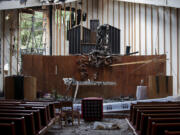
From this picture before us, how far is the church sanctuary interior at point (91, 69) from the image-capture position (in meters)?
4.38

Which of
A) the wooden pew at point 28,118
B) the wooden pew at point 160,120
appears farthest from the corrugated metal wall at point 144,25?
the wooden pew at point 28,118

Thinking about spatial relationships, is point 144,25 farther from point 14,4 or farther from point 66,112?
point 66,112

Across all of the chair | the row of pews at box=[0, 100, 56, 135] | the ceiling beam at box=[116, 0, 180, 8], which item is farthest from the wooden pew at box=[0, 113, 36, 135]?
the ceiling beam at box=[116, 0, 180, 8]

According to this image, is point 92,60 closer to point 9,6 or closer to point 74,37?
point 74,37

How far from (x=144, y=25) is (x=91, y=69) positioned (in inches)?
194

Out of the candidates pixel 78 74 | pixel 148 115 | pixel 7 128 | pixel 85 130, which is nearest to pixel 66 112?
pixel 85 130

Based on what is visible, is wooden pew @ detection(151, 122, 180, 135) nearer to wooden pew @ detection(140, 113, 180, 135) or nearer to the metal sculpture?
wooden pew @ detection(140, 113, 180, 135)

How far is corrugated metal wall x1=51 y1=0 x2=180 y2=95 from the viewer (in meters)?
12.8

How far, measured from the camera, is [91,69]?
10.8 metres

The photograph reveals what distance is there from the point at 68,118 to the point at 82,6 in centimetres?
1033

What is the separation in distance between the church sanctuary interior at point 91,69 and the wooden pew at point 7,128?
0.03ft

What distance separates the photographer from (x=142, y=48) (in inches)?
552

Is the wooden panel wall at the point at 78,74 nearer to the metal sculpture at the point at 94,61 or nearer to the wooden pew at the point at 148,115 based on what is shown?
the metal sculpture at the point at 94,61

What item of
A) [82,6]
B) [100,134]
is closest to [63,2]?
[82,6]
